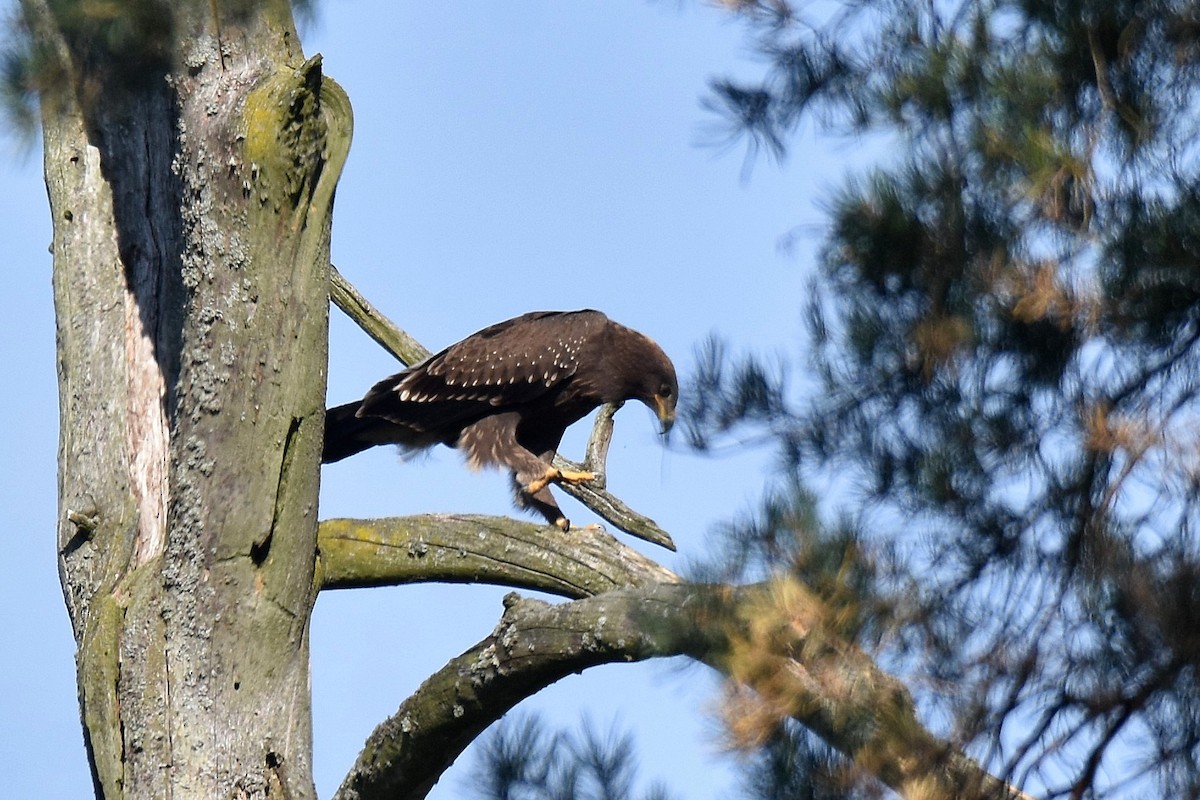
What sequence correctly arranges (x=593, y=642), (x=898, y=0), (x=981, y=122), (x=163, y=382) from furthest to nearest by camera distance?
(x=163, y=382), (x=593, y=642), (x=898, y=0), (x=981, y=122)

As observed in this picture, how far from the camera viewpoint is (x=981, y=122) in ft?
8.87

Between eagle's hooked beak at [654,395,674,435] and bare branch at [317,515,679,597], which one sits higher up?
eagle's hooked beak at [654,395,674,435]

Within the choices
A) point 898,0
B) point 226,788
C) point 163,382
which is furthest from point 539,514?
point 898,0

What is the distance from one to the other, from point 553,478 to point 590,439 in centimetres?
48

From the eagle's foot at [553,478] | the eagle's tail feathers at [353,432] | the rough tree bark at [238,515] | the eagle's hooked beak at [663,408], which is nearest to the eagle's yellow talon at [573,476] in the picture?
the eagle's foot at [553,478]

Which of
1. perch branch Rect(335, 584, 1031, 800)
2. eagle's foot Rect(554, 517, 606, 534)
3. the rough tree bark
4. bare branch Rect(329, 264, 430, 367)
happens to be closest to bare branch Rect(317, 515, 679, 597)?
the rough tree bark

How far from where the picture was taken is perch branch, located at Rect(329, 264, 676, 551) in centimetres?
623

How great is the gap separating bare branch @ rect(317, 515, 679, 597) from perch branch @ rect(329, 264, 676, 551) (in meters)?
1.17

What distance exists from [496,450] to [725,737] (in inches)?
167

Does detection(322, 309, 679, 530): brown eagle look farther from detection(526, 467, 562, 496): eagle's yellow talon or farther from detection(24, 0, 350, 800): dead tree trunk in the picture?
detection(24, 0, 350, 800): dead tree trunk

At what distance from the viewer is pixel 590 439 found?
679cm

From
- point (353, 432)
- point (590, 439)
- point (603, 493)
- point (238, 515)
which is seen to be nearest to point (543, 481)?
point (603, 493)

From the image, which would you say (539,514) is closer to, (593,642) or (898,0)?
(593,642)

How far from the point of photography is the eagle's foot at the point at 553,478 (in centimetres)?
635
